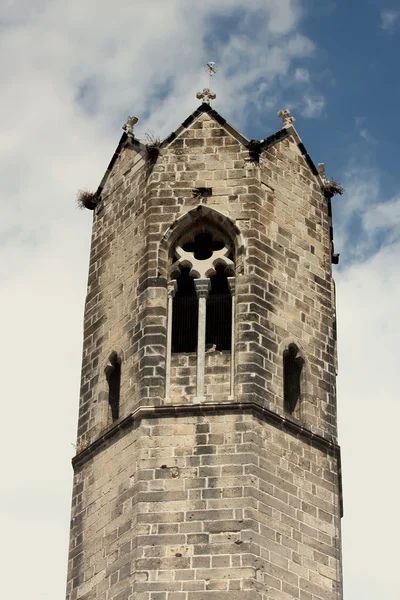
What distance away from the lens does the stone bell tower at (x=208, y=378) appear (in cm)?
2208

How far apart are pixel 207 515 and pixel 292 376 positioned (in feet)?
9.97

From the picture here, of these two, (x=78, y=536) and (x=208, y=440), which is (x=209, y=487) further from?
(x=78, y=536)

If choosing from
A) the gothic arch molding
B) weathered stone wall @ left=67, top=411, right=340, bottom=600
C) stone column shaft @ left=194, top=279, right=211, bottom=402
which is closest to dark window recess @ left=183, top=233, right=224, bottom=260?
the gothic arch molding

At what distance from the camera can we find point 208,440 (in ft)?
74.6

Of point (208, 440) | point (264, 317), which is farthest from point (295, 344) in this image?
point (208, 440)

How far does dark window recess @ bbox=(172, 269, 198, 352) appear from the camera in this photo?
24297mm

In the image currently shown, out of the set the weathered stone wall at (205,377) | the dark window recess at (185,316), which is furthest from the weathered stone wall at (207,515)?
the dark window recess at (185,316)

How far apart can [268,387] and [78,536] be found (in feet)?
10.9

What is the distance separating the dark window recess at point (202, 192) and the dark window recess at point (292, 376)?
264 cm

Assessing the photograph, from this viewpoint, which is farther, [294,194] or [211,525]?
[294,194]

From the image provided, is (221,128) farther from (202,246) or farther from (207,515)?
(207,515)

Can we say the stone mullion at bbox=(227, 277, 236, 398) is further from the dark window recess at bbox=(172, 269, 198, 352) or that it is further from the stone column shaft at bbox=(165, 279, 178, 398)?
the stone column shaft at bbox=(165, 279, 178, 398)

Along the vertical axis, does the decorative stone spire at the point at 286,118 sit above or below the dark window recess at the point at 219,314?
above

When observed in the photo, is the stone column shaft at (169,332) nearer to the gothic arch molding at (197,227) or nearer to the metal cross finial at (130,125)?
the gothic arch molding at (197,227)
